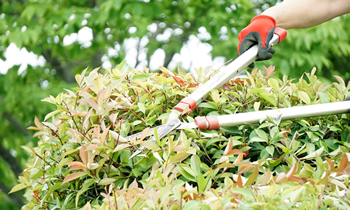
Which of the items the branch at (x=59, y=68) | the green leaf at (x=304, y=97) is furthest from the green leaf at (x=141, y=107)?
the branch at (x=59, y=68)

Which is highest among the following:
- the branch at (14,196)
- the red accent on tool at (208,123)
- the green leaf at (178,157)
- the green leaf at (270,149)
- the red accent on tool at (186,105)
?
the red accent on tool at (186,105)

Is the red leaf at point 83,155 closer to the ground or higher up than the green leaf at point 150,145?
higher up

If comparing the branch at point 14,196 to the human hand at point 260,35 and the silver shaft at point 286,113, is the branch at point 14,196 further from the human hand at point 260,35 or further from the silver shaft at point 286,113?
the silver shaft at point 286,113

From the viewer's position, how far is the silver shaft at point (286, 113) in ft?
4.05

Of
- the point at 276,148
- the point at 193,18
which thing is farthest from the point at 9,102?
the point at 276,148

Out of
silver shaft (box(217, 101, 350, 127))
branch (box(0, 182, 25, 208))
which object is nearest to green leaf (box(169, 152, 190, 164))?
silver shaft (box(217, 101, 350, 127))

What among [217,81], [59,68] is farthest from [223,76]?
[59,68]

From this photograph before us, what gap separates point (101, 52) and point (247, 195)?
475 centimetres

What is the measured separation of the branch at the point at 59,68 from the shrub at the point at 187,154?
3935mm

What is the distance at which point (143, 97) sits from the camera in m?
1.36

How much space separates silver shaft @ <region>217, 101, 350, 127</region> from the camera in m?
1.23

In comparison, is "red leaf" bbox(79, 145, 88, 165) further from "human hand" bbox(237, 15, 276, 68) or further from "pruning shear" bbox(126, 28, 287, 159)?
"human hand" bbox(237, 15, 276, 68)

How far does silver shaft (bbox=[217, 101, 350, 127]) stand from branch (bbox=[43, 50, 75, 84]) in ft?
14.7

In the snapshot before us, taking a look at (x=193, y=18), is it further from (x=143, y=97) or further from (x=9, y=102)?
(x=143, y=97)
